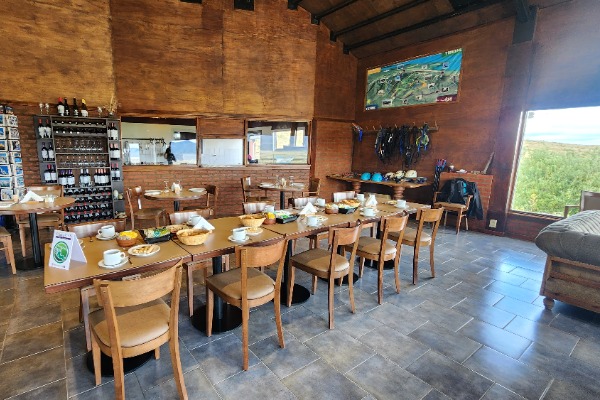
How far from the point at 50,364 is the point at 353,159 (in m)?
7.51

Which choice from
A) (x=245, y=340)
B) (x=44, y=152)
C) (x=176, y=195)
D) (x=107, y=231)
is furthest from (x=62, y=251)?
(x=44, y=152)

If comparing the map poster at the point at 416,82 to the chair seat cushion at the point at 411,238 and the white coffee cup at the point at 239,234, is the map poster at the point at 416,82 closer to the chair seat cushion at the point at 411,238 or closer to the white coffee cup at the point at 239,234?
the chair seat cushion at the point at 411,238

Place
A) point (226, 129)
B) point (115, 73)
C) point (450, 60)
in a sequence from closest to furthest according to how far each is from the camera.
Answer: point (115, 73) < point (450, 60) < point (226, 129)

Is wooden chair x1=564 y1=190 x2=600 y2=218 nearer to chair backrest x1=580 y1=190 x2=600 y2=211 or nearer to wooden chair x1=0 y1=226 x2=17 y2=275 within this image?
chair backrest x1=580 y1=190 x2=600 y2=211

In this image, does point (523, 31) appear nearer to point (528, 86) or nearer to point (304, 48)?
point (528, 86)

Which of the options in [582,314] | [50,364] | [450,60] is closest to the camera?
[50,364]

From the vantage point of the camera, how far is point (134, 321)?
187 cm

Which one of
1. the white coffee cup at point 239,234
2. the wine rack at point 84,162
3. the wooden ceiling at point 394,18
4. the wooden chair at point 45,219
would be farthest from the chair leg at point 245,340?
the wooden ceiling at point 394,18

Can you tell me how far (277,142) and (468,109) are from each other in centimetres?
415

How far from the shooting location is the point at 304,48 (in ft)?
23.7

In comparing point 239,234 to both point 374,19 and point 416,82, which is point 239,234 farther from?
point 374,19

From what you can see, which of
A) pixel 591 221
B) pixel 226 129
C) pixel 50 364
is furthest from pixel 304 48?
pixel 50 364

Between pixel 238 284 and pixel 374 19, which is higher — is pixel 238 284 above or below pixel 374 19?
below

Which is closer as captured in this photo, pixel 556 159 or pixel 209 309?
pixel 209 309
